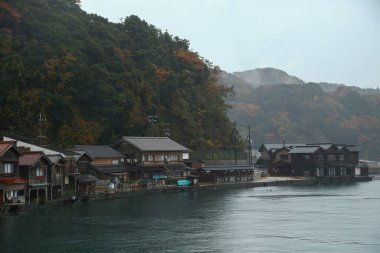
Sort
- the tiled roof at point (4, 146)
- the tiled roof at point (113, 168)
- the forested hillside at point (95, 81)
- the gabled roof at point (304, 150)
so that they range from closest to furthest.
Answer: the tiled roof at point (4, 146), the tiled roof at point (113, 168), the forested hillside at point (95, 81), the gabled roof at point (304, 150)

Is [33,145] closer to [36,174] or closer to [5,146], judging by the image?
[36,174]

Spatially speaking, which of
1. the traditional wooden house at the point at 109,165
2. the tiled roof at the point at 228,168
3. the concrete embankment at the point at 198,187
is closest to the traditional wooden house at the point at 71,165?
the concrete embankment at the point at 198,187

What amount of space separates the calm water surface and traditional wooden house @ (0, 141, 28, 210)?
2835 mm

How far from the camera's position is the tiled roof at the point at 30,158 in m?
50.5

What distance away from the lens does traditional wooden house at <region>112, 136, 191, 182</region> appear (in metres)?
76.9

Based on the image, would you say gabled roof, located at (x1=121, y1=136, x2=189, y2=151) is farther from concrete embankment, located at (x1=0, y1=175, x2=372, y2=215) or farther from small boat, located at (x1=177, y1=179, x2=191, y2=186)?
concrete embankment, located at (x1=0, y1=175, x2=372, y2=215)

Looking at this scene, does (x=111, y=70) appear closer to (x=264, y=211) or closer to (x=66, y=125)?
(x=66, y=125)

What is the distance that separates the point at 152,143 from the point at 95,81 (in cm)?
1283

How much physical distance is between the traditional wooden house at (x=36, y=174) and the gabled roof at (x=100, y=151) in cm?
1355

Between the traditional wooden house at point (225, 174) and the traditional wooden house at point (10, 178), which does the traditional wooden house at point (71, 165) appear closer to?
the traditional wooden house at point (10, 178)

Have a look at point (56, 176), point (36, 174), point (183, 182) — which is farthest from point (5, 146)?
point (183, 182)

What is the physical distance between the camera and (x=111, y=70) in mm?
87625

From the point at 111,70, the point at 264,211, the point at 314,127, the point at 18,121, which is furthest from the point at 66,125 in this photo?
the point at 314,127

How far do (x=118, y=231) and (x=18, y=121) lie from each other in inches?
1433
